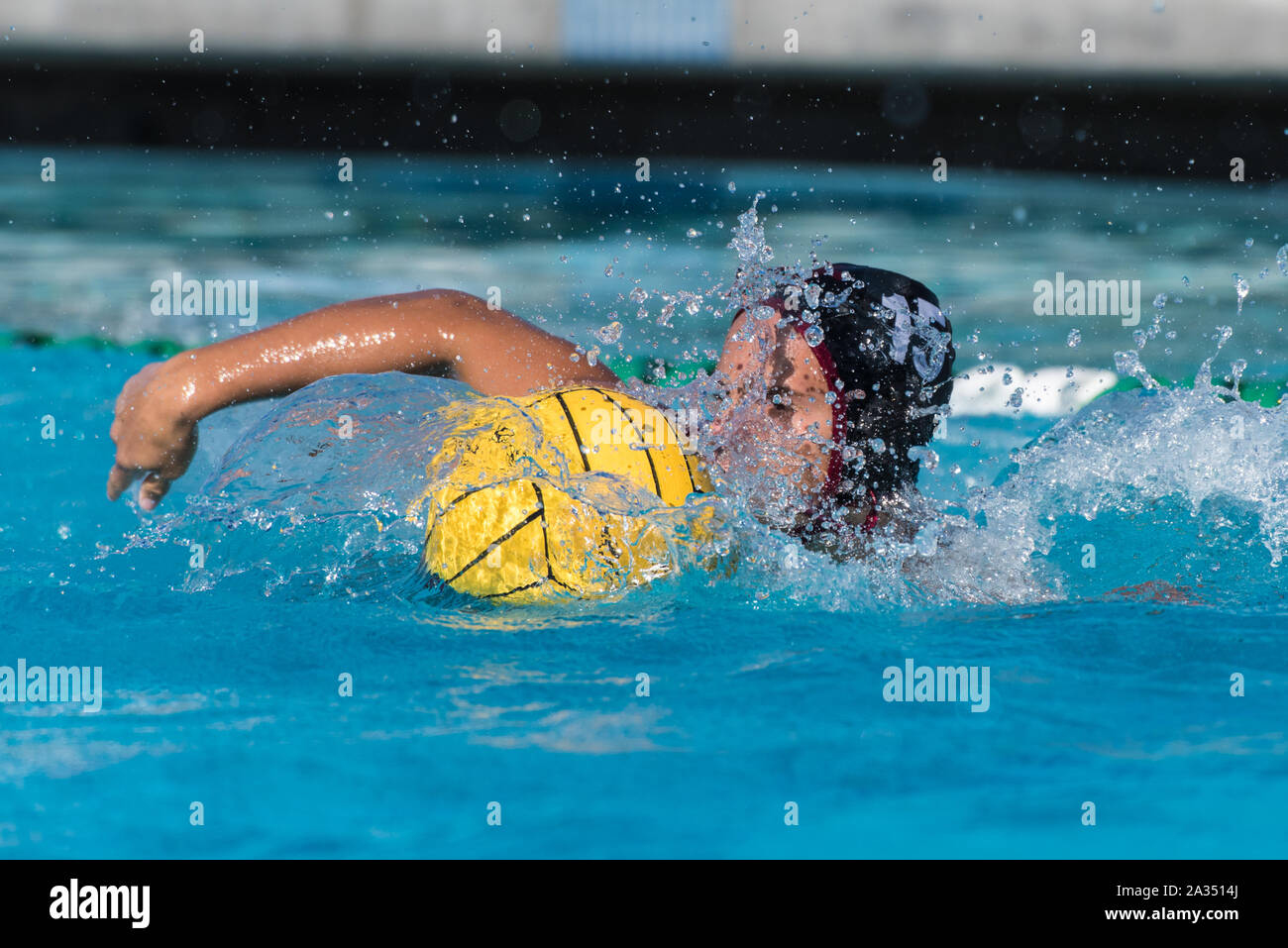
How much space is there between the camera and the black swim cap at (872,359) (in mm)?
2303

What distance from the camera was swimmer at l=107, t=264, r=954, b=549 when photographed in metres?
2.30

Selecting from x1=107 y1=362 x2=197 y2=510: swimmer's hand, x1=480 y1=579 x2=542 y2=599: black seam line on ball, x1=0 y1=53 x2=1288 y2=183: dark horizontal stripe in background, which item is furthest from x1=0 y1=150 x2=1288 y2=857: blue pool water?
x1=0 y1=53 x2=1288 y2=183: dark horizontal stripe in background

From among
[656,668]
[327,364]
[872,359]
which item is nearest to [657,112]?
[327,364]

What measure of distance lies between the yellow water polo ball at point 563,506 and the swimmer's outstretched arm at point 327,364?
0.87ft

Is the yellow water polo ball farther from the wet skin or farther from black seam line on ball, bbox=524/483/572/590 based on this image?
the wet skin

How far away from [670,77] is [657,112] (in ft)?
0.93

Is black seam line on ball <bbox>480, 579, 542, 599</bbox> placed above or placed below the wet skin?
below

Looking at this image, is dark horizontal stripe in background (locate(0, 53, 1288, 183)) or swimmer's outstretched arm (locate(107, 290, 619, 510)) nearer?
swimmer's outstretched arm (locate(107, 290, 619, 510))

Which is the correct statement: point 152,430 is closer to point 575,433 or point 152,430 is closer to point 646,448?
point 575,433

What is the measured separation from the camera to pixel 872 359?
7.62 feet

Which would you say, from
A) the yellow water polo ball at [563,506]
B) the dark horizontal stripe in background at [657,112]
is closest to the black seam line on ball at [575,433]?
the yellow water polo ball at [563,506]

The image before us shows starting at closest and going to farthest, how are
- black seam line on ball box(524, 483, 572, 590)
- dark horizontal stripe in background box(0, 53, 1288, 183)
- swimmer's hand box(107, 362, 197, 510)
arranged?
black seam line on ball box(524, 483, 572, 590) < swimmer's hand box(107, 362, 197, 510) < dark horizontal stripe in background box(0, 53, 1288, 183)

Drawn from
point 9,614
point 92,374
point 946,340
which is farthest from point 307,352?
point 92,374

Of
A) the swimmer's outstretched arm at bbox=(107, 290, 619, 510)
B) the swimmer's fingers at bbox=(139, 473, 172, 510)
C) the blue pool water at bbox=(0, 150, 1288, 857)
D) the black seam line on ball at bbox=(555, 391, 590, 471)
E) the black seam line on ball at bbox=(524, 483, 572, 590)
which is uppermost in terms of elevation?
the swimmer's outstretched arm at bbox=(107, 290, 619, 510)
